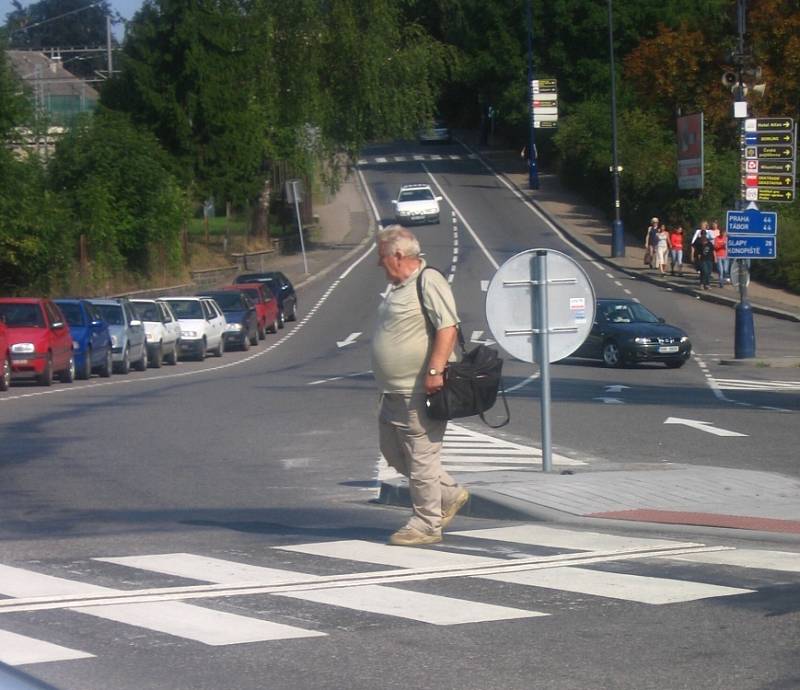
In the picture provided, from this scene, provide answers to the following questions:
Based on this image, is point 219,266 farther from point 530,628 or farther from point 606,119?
A: point 530,628

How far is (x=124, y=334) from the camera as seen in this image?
29.6 metres

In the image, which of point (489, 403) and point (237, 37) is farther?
point (237, 37)

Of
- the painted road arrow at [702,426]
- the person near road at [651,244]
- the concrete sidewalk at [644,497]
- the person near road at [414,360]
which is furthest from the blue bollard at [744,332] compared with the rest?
the person near road at [651,244]

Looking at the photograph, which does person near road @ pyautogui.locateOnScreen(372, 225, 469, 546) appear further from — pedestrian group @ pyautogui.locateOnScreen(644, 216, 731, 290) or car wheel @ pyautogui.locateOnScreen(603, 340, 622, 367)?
pedestrian group @ pyautogui.locateOnScreen(644, 216, 731, 290)

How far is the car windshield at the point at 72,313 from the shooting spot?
28.7 m

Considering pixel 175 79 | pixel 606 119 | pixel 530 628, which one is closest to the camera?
pixel 530 628

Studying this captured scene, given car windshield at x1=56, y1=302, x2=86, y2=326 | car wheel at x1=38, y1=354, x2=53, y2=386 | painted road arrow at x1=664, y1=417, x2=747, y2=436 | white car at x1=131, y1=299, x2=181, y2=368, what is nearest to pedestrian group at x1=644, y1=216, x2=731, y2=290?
white car at x1=131, y1=299, x2=181, y2=368

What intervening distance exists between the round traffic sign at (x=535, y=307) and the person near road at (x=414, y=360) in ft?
9.07

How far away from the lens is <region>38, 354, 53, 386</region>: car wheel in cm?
2558

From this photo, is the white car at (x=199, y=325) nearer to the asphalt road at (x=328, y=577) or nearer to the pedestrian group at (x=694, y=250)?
the asphalt road at (x=328, y=577)

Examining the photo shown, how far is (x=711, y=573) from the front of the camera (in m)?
7.64

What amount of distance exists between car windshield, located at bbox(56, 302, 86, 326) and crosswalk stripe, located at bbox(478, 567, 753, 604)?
22.1m

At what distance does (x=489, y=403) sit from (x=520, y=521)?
5.14ft

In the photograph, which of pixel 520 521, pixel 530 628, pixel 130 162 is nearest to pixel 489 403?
pixel 520 521
